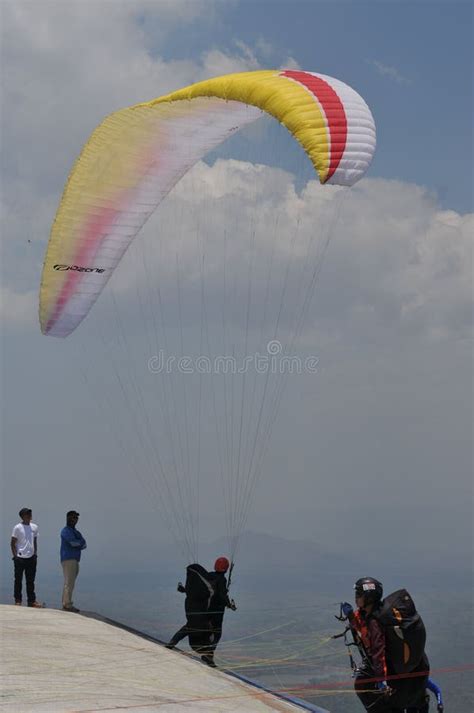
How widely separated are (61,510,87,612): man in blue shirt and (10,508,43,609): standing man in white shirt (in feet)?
1.59

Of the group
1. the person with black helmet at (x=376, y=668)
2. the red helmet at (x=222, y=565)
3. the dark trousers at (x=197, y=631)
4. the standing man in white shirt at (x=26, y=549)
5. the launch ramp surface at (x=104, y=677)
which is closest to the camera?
the person with black helmet at (x=376, y=668)

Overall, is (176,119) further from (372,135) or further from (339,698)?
(339,698)

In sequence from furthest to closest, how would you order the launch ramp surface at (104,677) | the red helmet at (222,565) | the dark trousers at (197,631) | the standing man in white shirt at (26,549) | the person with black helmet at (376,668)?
the standing man in white shirt at (26,549) < the red helmet at (222,565) < the dark trousers at (197,631) < the launch ramp surface at (104,677) < the person with black helmet at (376,668)

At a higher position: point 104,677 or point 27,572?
point 27,572

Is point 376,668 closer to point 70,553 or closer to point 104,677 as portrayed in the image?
point 104,677

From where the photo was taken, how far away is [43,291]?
651 inches

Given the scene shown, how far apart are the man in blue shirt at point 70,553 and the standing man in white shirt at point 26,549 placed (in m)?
0.48

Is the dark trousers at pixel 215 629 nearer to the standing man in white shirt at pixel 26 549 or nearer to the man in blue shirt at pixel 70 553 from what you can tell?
the man in blue shirt at pixel 70 553

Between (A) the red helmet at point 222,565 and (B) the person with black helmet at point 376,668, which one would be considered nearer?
(B) the person with black helmet at point 376,668

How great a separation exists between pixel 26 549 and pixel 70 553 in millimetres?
788

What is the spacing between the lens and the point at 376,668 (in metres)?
8.64

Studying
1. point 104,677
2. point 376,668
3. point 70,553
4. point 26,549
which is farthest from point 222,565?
point 376,668

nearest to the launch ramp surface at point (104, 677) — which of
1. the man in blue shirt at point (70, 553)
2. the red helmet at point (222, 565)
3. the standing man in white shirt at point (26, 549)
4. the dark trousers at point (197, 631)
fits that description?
the dark trousers at point (197, 631)

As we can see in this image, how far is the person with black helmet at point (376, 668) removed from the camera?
866 cm
